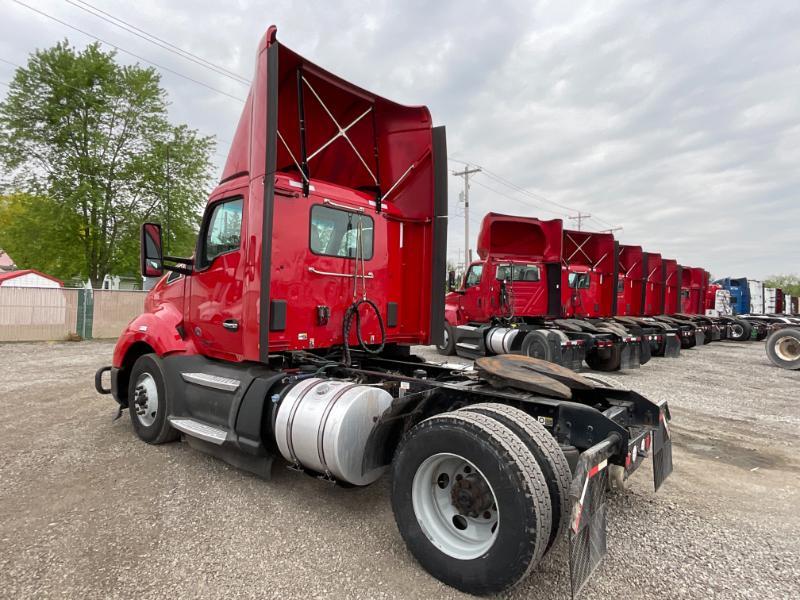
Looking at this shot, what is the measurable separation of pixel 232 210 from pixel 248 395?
1716 millimetres

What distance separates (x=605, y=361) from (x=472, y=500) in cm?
933

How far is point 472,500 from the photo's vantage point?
2.50 metres

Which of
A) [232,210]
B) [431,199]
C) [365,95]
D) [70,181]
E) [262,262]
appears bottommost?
[262,262]

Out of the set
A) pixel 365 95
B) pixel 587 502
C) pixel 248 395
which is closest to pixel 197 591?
pixel 248 395

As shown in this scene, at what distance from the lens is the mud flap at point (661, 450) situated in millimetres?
3137

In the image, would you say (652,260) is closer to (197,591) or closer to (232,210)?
(232,210)

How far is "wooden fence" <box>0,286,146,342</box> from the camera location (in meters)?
13.8

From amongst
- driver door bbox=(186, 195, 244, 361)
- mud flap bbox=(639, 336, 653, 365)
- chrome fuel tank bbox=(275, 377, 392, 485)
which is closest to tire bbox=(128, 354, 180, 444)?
driver door bbox=(186, 195, 244, 361)

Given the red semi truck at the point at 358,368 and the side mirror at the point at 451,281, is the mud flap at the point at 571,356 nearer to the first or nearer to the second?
the side mirror at the point at 451,281

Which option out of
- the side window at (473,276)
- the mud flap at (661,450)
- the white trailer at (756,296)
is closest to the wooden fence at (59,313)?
the side window at (473,276)

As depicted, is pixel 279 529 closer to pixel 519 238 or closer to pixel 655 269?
pixel 519 238

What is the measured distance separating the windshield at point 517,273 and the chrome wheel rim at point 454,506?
31.2 ft

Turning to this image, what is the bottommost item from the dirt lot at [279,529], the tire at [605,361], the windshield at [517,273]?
the dirt lot at [279,529]

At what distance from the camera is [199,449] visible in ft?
13.8
